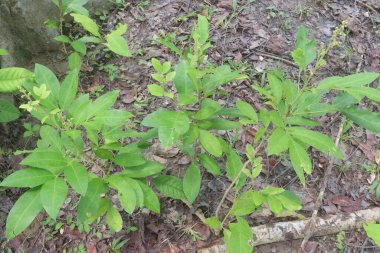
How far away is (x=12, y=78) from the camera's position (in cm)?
256

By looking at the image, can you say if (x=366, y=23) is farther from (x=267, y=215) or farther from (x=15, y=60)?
(x=15, y=60)

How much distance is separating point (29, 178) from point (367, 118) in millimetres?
1956

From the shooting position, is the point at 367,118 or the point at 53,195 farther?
the point at 367,118

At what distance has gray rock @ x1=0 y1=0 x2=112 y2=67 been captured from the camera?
11.6ft

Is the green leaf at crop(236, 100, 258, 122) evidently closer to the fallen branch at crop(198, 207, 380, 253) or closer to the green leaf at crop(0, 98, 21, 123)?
the fallen branch at crop(198, 207, 380, 253)

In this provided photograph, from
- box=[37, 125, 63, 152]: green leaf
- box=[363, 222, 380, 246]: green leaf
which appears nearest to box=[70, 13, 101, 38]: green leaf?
box=[37, 125, 63, 152]: green leaf

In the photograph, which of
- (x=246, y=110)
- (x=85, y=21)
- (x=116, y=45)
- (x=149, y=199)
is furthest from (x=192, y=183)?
(x=85, y=21)

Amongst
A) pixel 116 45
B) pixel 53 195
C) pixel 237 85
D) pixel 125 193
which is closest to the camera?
Result: pixel 53 195

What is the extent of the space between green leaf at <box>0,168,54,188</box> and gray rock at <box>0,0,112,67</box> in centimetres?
190

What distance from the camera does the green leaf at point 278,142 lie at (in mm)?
1908

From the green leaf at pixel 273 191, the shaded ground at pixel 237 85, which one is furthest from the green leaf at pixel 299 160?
the shaded ground at pixel 237 85

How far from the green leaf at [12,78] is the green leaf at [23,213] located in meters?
0.90

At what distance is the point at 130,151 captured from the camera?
2420 millimetres

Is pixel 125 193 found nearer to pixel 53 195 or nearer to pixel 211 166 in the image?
pixel 53 195
